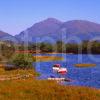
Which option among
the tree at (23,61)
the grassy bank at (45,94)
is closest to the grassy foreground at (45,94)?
the grassy bank at (45,94)

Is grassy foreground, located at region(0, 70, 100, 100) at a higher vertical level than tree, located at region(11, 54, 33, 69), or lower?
lower

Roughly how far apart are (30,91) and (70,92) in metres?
5.36

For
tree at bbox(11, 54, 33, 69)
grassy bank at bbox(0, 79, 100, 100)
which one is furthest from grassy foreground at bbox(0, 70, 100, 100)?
tree at bbox(11, 54, 33, 69)

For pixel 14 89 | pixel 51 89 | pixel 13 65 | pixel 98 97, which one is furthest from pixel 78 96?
pixel 13 65

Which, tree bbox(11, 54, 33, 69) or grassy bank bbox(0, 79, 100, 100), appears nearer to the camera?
grassy bank bbox(0, 79, 100, 100)

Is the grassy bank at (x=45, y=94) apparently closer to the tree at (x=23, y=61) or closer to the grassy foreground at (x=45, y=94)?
the grassy foreground at (x=45, y=94)

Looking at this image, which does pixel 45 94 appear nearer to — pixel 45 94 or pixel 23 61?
pixel 45 94

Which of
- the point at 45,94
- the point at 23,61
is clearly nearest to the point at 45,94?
the point at 45,94

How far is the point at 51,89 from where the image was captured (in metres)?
43.3

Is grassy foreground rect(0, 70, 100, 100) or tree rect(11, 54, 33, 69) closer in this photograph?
grassy foreground rect(0, 70, 100, 100)

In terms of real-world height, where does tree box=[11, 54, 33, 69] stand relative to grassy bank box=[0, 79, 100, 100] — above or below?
above

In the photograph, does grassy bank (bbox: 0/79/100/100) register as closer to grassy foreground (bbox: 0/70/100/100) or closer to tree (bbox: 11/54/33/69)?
grassy foreground (bbox: 0/70/100/100)

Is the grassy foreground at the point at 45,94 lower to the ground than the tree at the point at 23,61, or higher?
lower

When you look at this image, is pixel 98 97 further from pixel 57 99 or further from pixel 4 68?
pixel 4 68
